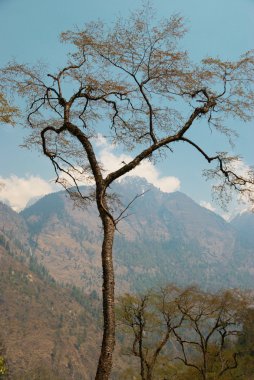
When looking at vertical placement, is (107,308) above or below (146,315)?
below

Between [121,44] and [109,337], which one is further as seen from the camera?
[121,44]

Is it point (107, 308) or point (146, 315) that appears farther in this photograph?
point (146, 315)

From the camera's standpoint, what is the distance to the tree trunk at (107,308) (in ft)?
20.6

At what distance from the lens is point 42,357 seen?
181 m

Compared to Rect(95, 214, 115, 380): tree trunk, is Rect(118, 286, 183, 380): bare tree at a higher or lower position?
higher

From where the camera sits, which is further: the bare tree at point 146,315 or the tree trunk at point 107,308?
the bare tree at point 146,315

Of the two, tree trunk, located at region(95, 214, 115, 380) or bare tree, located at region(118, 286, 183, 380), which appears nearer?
tree trunk, located at region(95, 214, 115, 380)

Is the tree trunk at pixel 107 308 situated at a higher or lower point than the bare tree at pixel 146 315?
lower

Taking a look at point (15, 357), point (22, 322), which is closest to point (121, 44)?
point (15, 357)

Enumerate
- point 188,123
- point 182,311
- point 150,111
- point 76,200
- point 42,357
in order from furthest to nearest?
point 42,357 < point 182,311 < point 76,200 < point 150,111 < point 188,123

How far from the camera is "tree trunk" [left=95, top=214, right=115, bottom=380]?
628 cm

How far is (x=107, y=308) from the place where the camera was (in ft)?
21.8

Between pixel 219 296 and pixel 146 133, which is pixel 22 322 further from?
pixel 146 133

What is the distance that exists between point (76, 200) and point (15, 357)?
18086 centimetres
